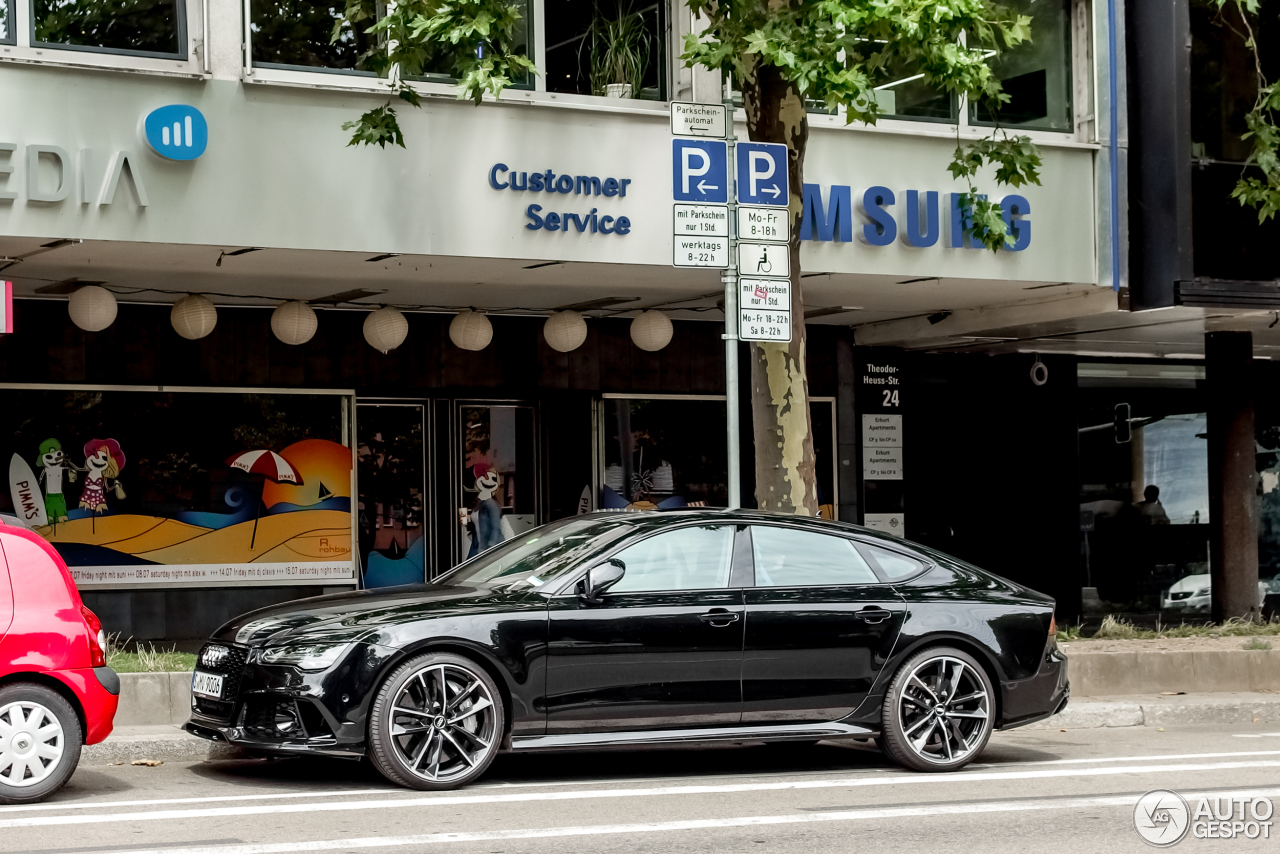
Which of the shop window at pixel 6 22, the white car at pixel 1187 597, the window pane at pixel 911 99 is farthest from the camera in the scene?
the white car at pixel 1187 597

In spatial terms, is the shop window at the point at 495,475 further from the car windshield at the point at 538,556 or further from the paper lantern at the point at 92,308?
the car windshield at the point at 538,556

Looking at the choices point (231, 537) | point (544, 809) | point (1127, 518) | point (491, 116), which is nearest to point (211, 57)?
point (491, 116)

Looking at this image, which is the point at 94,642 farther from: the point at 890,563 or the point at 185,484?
the point at 185,484

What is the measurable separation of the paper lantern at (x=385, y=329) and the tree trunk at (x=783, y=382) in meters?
4.82

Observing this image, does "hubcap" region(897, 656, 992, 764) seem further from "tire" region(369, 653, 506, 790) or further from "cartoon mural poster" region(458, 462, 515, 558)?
"cartoon mural poster" region(458, 462, 515, 558)

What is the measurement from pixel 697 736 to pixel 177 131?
21.3 ft

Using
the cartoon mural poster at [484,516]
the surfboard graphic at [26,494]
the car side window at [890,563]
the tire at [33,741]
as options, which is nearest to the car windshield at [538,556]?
the car side window at [890,563]

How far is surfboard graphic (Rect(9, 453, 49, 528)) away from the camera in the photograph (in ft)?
48.6

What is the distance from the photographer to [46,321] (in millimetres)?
14969

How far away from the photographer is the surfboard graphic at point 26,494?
1483 centimetres

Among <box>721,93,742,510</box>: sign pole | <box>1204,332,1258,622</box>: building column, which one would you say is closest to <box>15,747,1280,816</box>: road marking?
<box>721,93,742,510</box>: sign pole

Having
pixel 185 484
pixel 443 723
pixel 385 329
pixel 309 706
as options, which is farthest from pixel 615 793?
pixel 185 484

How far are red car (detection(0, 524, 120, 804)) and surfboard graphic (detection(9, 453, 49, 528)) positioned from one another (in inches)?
286

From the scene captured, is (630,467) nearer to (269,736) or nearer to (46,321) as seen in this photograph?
(46,321)
